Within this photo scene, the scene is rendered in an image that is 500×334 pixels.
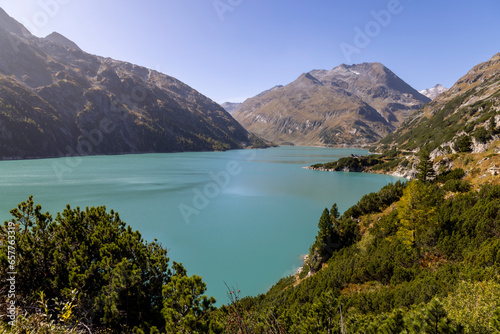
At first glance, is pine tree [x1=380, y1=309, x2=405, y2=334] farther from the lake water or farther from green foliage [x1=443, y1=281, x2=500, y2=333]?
the lake water

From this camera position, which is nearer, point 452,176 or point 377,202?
point 452,176

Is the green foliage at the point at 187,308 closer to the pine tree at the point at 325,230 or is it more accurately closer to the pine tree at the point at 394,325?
the pine tree at the point at 394,325

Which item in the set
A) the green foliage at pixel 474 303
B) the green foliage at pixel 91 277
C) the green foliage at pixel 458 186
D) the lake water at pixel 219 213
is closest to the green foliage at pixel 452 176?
the green foliage at pixel 458 186

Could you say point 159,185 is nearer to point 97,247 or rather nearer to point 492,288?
point 97,247

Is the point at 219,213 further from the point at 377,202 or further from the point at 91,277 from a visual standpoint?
the point at 91,277

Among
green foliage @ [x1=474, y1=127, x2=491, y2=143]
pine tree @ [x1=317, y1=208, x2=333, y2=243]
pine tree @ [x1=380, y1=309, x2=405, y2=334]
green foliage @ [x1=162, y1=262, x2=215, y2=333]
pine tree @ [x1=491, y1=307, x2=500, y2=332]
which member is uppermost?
green foliage @ [x1=474, y1=127, x2=491, y2=143]

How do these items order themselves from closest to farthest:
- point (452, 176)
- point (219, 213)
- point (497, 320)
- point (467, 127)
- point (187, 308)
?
point (497, 320)
point (187, 308)
point (452, 176)
point (219, 213)
point (467, 127)

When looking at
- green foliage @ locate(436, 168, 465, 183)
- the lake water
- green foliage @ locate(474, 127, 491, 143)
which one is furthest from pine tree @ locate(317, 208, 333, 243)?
green foliage @ locate(474, 127, 491, 143)

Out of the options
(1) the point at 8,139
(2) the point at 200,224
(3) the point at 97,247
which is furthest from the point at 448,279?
(1) the point at 8,139

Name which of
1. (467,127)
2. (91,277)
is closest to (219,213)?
(91,277)

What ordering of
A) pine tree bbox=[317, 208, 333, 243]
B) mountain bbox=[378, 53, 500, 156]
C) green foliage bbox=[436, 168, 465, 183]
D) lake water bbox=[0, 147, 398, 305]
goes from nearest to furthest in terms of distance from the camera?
pine tree bbox=[317, 208, 333, 243] → lake water bbox=[0, 147, 398, 305] → green foliage bbox=[436, 168, 465, 183] → mountain bbox=[378, 53, 500, 156]

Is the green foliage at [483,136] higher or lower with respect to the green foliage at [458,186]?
higher
